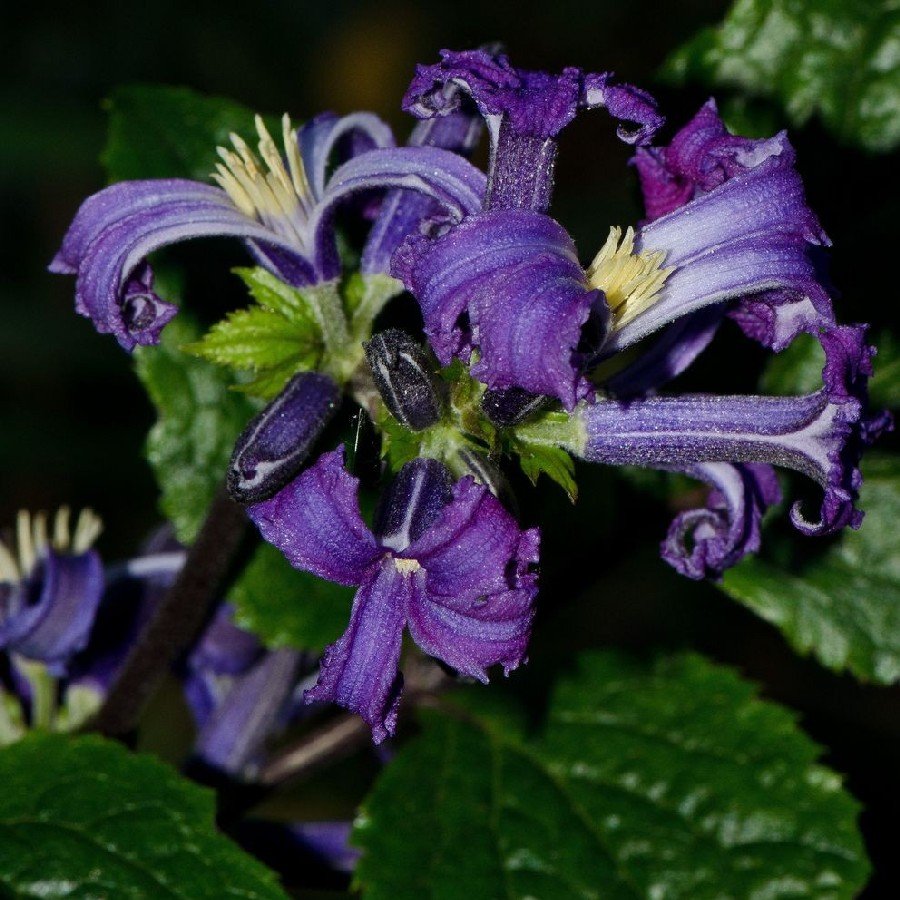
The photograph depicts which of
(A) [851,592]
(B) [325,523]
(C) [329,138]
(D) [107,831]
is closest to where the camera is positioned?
(B) [325,523]

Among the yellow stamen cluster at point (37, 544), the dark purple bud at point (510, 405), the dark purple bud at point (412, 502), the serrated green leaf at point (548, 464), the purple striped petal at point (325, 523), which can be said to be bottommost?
the yellow stamen cluster at point (37, 544)

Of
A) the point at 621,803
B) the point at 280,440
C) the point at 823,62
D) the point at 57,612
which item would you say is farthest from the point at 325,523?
the point at 823,62

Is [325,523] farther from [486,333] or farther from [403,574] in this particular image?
[486,333]

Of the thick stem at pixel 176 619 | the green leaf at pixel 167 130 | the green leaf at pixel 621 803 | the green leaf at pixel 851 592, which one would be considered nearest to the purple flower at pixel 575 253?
the thick stem at pixel 176 619

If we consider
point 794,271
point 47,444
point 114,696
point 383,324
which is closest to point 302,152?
point 383,324

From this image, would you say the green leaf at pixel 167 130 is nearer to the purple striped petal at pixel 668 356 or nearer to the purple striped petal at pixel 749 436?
the purple striped petal at pixel 668 356

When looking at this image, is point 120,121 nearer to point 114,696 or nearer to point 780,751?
point 114,696

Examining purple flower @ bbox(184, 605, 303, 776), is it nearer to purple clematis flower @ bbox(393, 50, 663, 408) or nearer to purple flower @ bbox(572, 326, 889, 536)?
purple flower @ bbox(572, 326, 889, 536)
